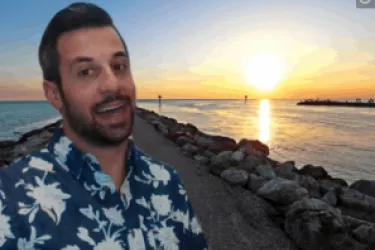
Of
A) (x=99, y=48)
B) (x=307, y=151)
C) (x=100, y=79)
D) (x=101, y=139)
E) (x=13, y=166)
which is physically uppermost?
(x=99, y=48)

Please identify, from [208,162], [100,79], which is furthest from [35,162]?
[208,162]

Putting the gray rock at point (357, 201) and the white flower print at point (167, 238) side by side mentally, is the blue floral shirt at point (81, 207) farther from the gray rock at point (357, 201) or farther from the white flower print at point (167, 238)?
the gray rock at point (357, 201)

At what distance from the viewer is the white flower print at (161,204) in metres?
1.56

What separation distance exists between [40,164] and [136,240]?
54cm

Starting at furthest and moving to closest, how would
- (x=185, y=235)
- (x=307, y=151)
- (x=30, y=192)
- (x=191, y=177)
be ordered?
(x=307, y=151) < (x=191, y=177) < (x=185, y=235) < (x=30, y=192)

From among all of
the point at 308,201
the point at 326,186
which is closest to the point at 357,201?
the point at 326,186

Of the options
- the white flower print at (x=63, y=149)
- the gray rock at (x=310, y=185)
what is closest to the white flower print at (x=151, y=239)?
the white flower print at (x=63, y=149)

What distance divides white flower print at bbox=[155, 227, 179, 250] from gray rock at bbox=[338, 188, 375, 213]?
27.0 ft

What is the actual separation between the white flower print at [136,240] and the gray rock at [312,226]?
4.55 m

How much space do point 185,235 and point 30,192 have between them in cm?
80

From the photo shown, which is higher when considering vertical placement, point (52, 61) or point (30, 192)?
point (52, 61)

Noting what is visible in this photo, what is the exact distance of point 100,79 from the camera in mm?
1417

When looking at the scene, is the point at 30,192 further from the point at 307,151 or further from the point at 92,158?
the point at 307,151

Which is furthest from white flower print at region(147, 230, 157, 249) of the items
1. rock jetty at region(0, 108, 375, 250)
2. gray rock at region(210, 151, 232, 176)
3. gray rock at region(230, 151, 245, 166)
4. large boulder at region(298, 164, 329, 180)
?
large boulder at region(298, 164, 329, 180)
